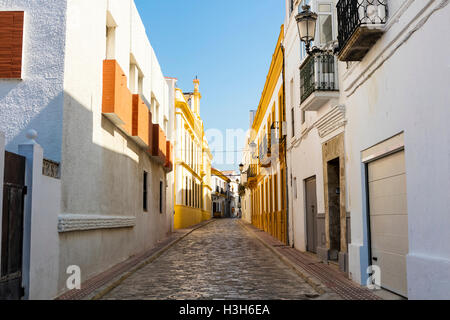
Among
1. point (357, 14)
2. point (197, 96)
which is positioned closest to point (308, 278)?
point (357, 14)

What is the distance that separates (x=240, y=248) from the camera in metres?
16.5

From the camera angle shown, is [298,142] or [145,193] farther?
[145,193]

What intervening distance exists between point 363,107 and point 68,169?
5040 mm

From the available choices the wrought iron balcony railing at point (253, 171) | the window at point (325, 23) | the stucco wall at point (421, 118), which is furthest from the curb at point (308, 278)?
the wrought iron balcony railing at point (253, 171)

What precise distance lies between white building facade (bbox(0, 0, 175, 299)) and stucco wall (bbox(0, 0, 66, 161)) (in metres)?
0.02

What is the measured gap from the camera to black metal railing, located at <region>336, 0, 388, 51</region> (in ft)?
23.3

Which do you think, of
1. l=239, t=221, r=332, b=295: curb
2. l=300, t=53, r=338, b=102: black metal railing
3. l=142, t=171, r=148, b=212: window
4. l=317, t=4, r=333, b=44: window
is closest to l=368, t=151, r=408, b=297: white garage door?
l=239, t=221, r=332, b=295: curb

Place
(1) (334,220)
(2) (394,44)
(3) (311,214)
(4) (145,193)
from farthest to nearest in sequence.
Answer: (4) (145,193), (3) (311,214), (1) (334,220), (2) (394,44)

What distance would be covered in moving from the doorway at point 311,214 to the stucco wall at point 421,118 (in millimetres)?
5619

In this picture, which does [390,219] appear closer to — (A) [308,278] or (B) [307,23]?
(A) [308,278]

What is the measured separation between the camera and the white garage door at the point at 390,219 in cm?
675

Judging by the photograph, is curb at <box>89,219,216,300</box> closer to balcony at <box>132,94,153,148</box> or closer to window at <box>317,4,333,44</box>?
balcony at <box>132,94,153,148</box>

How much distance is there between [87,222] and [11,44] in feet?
10.7

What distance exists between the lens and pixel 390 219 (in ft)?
23.7
